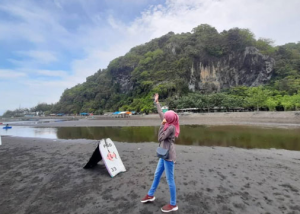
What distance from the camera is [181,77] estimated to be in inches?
3189

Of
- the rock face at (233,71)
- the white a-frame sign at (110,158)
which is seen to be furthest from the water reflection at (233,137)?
the rock face at (233,71)

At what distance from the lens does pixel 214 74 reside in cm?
7619

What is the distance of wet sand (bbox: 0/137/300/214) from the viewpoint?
11.5 feet

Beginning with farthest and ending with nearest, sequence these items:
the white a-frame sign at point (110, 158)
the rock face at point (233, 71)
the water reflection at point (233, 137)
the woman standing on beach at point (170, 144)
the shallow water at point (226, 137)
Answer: the rock face at point (233, 71) < the shallow water at point (226, 137) < the water reflection at point (233, 137) < the white a-frame sign at point (110, 158) < the woman standing on beach at point (170, 144)

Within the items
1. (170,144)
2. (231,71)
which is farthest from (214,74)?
(170,144)

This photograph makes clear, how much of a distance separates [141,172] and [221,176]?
2.72 metres

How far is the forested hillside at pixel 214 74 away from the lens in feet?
180

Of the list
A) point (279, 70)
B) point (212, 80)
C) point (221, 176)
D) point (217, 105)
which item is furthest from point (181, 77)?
point (221, 176)

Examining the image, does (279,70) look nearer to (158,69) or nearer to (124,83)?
(158,69)

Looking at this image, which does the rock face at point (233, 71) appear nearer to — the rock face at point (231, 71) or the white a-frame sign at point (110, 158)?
the rock face at point (231, 71)

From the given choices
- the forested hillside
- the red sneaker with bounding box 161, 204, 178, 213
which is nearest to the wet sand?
the red sneaker with bounding box 161, 204, 178, 213

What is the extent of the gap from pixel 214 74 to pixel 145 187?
80.2m

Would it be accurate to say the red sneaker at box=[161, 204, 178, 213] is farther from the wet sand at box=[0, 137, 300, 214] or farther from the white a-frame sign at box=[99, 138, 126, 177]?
the white a-frame sign at box=[99, 138, 126, 177]

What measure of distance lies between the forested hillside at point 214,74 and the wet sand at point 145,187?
47096 mm
